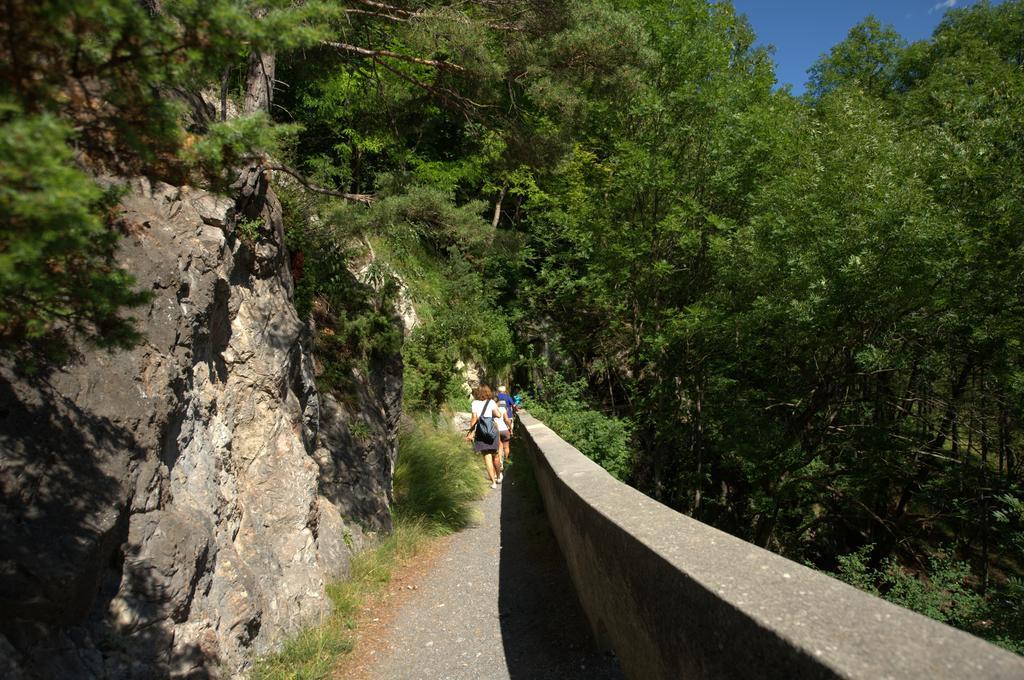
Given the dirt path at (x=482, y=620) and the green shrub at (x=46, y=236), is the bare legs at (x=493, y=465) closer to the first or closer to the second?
the dirt path at (x=482, y=620)

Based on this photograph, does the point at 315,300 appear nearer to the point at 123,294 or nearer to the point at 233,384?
the point at 233,384

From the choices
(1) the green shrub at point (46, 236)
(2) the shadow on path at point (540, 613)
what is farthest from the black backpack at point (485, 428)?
(1) the green shrub at point (46, 236)

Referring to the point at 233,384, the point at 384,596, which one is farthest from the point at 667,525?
the point at 384,596

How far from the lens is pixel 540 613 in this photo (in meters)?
5.68

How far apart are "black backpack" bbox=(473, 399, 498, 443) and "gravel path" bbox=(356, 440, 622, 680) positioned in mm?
2310

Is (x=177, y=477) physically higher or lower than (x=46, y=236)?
lower

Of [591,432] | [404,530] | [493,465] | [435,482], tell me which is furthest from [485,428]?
[404,530]

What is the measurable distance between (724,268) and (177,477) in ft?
29.7

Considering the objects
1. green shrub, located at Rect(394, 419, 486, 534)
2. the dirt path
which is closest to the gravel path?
the dirt path

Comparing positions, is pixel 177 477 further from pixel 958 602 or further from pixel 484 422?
pixel 958 602

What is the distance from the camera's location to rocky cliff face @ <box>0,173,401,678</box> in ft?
9.02

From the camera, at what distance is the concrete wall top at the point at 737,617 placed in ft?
5.51

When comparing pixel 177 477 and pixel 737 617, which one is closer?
pixel 737 617

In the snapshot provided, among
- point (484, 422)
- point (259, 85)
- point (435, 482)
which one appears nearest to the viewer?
point (259, 85)
